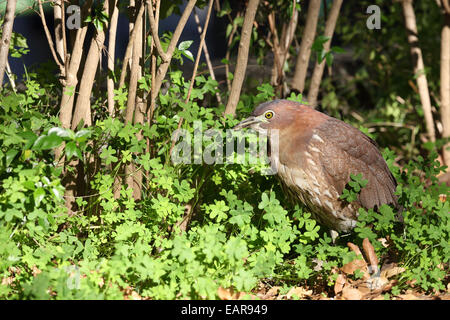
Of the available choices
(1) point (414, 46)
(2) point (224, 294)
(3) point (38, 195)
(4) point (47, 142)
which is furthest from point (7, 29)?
(1) point (414, 46)

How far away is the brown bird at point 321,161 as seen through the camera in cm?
331

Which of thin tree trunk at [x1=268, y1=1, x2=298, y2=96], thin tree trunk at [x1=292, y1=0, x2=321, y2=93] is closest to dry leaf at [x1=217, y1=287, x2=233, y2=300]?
thin tree trunk at [x1=268, y1=1, x2=298, y2=96]

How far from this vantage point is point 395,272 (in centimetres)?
318

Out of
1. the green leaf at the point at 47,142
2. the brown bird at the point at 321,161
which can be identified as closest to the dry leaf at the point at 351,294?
the brown bird at the point at 321,161

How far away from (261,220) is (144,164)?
85 cm

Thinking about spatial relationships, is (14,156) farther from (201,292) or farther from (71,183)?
(201,292)

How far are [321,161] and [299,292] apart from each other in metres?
0.82

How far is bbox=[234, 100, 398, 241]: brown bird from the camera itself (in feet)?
10.9

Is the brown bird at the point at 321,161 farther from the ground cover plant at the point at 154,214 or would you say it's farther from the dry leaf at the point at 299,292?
the dry leaf at the point at 299,292

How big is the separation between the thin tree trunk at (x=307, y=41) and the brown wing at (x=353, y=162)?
1.12 meters

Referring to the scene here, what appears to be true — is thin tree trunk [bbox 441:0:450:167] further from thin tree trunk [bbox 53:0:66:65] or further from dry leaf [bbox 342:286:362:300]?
thin tree trunk [bbox 53:0:66:65]

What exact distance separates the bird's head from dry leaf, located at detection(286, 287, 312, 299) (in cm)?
100

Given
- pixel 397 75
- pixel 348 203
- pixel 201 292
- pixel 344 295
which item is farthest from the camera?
pixel 397 75

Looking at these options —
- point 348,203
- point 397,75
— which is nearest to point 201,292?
point 348,203
